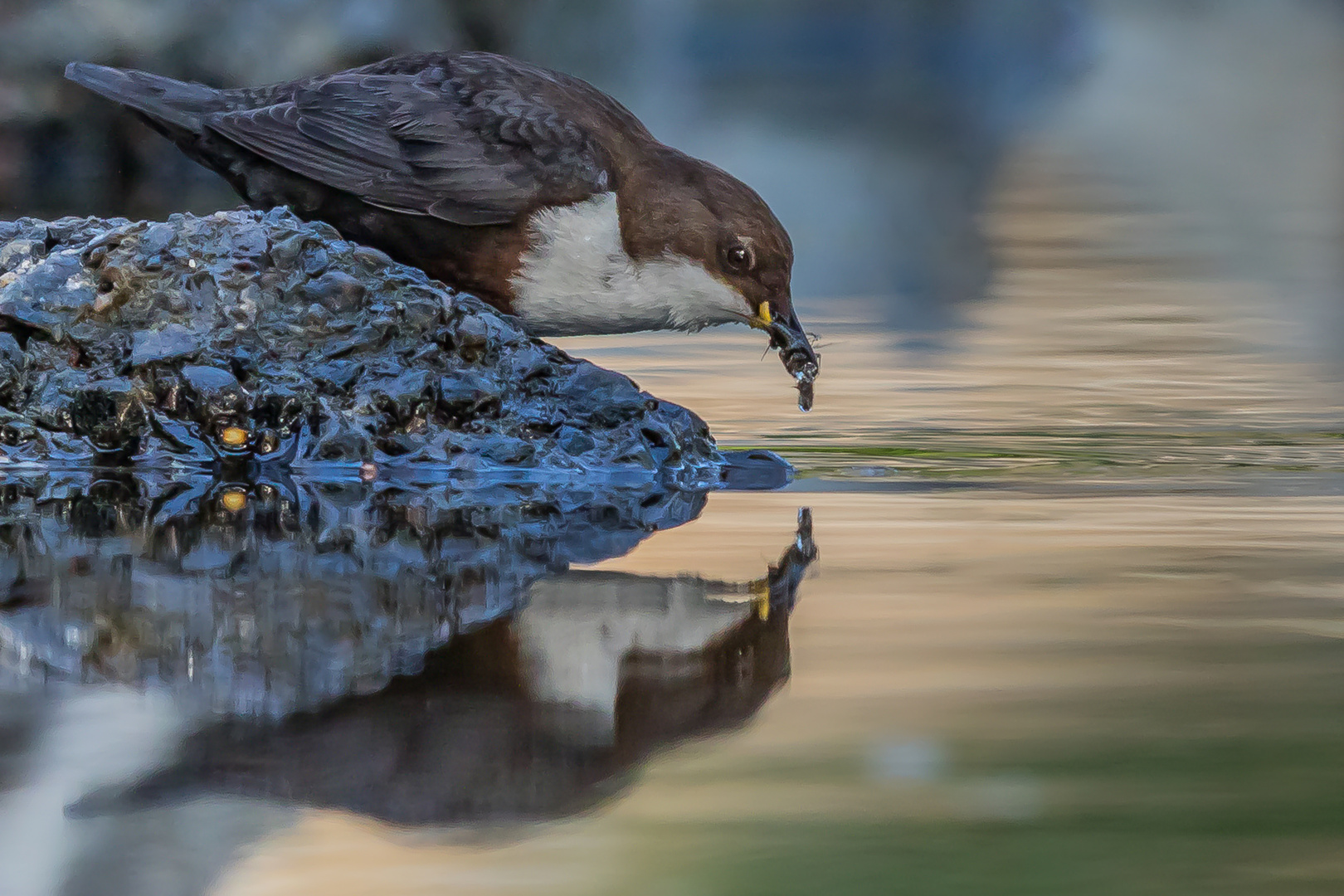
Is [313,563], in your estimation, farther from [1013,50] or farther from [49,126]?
[1013,50]

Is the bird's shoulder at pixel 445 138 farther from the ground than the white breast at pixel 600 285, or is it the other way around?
the bird's shoulder at pixel 445 138

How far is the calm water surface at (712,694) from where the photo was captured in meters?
1.46

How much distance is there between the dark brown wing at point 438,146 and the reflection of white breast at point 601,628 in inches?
99.3

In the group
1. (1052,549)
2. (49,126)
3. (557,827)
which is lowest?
(557,827)

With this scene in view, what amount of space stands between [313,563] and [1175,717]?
A: 1.40 metres

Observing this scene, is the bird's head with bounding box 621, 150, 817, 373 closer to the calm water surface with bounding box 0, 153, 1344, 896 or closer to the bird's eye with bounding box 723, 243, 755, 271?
the bird's eye with bounding box 723, 243, 755, 271

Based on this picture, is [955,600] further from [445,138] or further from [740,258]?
[445,138]

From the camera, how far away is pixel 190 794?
5.18 feet

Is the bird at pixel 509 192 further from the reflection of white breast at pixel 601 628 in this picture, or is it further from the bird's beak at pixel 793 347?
the reflection of white breast at pixel 601 628

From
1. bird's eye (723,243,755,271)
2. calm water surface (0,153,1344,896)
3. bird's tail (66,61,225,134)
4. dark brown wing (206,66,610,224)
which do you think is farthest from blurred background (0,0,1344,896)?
bird's tail (66,61,225,134)

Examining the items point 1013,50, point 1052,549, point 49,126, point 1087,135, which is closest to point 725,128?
point 1087,135

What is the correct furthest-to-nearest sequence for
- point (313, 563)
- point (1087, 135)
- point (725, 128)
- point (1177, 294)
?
point (1087, 135)
point (725, 128)
point (1177, 294)
point (313, 563)

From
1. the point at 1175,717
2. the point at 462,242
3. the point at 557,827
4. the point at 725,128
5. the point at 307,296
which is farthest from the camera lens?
the point at 725,128

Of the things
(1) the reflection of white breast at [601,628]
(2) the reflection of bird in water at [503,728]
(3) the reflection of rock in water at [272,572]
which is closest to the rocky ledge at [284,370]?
(3) the reflection of rock in water at [272,572]
